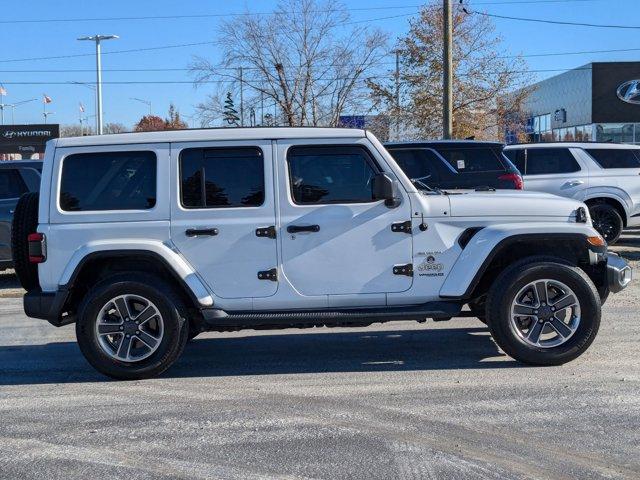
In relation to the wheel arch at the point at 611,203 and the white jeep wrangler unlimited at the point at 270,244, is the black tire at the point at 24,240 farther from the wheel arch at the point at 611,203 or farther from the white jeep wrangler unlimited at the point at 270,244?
the wheel arch at the point at 611,203

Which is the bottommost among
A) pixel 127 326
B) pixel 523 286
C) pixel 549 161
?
pixel 127 326

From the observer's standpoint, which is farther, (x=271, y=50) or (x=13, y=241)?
(x=271, y=50)

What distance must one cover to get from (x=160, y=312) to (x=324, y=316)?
1314 mm

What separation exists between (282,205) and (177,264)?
960mm

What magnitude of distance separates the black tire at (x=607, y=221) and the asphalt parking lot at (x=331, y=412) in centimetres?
673

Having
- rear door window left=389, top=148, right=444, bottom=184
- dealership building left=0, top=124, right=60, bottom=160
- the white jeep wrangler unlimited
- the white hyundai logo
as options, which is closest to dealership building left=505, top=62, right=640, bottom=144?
the white hyundai logo

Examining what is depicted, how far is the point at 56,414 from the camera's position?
18.2 feet

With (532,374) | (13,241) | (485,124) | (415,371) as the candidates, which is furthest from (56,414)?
(485,124)

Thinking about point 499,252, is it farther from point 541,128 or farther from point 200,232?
point 541,128

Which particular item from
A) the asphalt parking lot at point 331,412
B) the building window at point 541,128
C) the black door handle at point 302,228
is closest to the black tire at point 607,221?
the asphalt parking lot at point 331,412

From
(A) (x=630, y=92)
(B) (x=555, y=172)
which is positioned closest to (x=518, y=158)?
(B) (x=555, y=172)

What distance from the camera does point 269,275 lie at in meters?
6.30

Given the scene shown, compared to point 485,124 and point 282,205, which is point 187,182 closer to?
point 282,205

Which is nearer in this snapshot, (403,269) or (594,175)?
(403,269)
